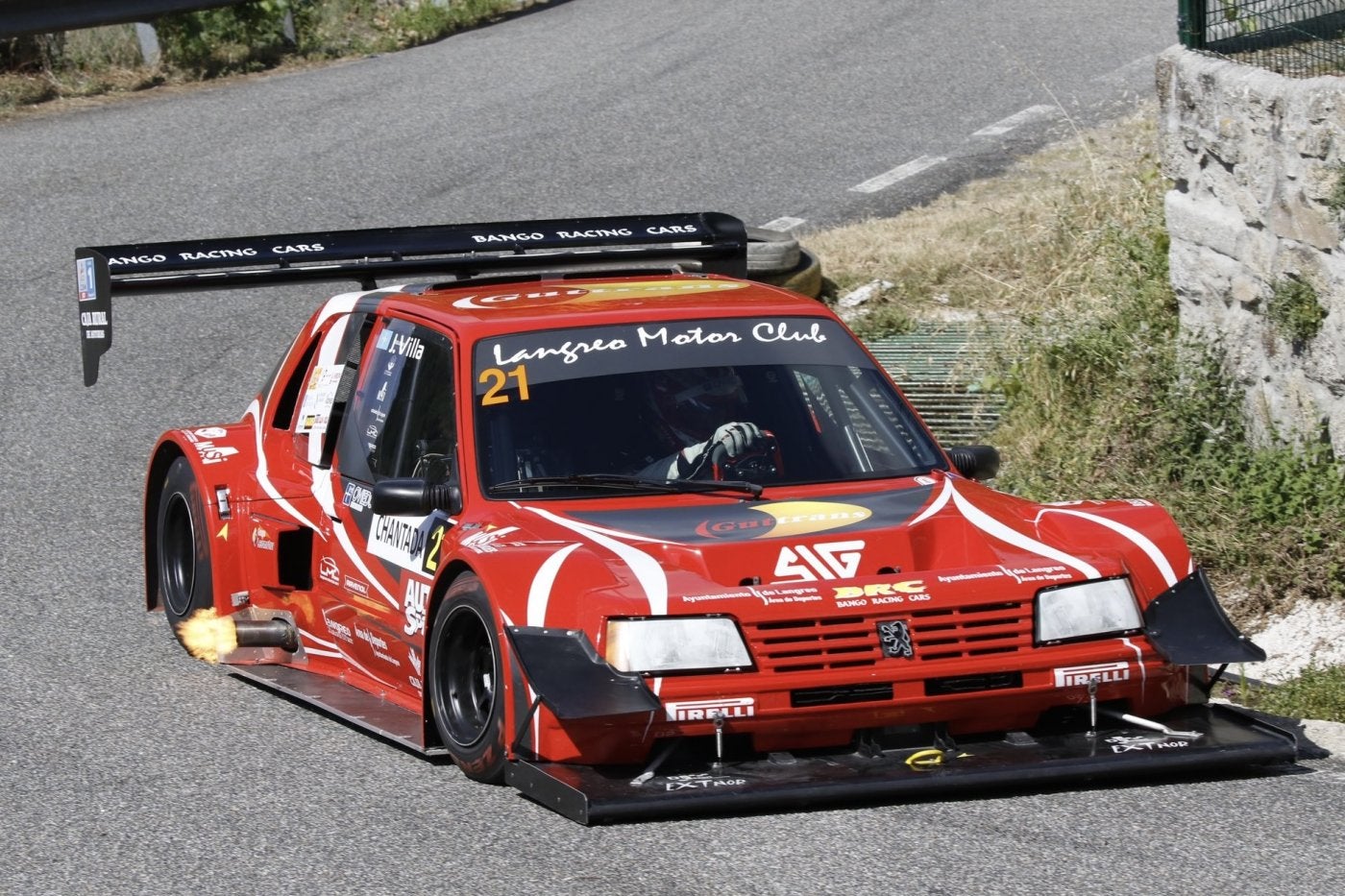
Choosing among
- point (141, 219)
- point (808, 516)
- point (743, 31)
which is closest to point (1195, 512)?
point (808, 516)

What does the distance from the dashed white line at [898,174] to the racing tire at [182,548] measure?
815 cm

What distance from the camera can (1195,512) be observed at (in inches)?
329

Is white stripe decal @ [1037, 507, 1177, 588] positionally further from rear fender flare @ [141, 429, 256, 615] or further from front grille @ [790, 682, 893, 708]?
rear fender flare @ [141, 429, 256, 615]

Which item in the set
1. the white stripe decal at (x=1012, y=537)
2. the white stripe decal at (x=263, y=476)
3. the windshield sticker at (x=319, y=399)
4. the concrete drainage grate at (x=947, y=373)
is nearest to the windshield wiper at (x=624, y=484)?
the white stripe decal at (x=1012, y=537)

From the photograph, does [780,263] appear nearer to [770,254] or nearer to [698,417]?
[770,254]

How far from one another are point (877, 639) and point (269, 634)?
2.98m

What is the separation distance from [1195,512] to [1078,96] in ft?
31.7

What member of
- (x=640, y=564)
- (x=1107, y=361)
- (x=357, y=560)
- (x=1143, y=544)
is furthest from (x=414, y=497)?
(x=1107, y=361)

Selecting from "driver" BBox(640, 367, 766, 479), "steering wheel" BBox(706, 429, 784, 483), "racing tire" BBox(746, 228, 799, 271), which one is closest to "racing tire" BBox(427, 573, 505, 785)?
"driver" BBox(640, 367, 766, 479)

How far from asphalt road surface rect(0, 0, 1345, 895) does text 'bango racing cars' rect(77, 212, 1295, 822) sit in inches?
7.6

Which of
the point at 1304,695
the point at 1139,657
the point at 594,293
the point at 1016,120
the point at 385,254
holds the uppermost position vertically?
the point at 1016,120

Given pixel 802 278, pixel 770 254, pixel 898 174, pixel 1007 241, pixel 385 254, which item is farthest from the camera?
pixel 898 174

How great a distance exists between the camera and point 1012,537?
20.3 feet

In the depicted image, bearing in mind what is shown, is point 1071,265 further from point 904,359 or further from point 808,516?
point 808,516
